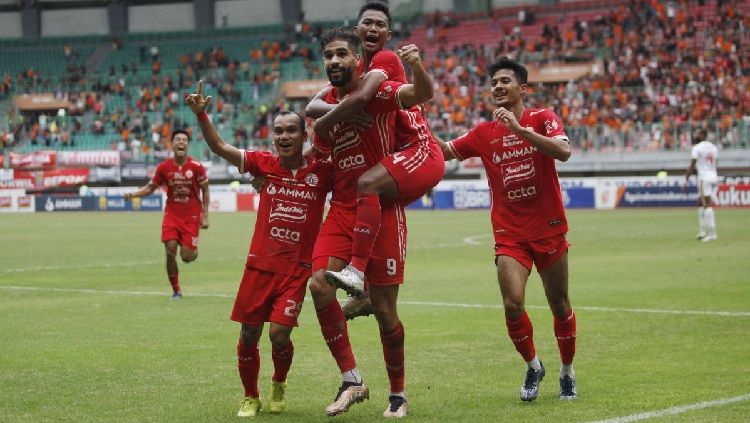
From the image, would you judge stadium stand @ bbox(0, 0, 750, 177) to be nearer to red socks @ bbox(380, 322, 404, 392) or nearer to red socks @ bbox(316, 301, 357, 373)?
red socks @ bbox(380, 322, 404, 392)

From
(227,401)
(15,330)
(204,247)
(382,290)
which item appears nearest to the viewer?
(382,290)

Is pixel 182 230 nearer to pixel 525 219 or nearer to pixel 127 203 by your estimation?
pixel 525 219

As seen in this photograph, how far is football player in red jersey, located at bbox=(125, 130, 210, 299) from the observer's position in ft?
57.8

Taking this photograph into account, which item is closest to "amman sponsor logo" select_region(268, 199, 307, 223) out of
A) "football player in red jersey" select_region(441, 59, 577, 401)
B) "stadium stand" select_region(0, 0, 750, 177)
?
"football player in red jersey" select_region(441, 59, 577, 401)

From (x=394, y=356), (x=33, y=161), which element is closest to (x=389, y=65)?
(x=394, y=356)

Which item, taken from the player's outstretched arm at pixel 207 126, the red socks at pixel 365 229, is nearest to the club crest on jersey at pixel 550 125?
the red socks at pixel 365 229

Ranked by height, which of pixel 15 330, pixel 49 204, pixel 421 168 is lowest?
pixel 49 204

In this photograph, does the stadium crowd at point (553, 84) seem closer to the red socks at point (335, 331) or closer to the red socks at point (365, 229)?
the red socks at point (335, 331)

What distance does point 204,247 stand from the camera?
1120 inches

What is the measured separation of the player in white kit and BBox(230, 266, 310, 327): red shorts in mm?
19767

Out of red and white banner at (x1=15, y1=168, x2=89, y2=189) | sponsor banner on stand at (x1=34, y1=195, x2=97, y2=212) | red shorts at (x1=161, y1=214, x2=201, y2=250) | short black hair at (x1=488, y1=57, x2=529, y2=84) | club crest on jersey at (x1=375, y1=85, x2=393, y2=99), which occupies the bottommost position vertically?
sponsor banner on stand at (x1=34, y1=195, x2=97, y2=212)

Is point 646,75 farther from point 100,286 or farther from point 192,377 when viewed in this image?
point 192,377

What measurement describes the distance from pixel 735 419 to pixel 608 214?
34228 mm

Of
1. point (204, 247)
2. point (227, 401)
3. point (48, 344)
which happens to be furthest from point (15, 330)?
point (204, 247)
